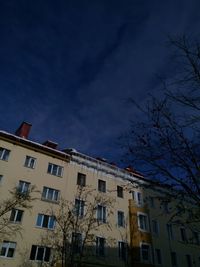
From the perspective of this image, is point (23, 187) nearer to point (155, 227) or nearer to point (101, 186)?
point (101, 186)

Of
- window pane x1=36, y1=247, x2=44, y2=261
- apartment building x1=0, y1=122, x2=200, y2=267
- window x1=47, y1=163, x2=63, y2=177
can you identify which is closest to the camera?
window pane x1=36, y1=247, x2=44, y2=261

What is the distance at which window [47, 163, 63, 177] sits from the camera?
24438 mm

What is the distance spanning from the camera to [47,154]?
25.1m

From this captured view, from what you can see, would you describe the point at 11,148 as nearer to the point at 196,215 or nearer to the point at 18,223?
the point at 18,223

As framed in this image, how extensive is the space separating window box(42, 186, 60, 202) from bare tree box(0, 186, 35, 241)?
1.32m

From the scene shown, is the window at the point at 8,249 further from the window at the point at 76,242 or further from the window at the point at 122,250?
the window at the point at 122,250

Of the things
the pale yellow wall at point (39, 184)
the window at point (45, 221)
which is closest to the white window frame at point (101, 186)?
the pale yellow wall at point (39, 184)

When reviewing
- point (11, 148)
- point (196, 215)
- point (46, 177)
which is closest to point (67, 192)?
point (46, 177)

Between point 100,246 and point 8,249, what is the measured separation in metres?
8.79

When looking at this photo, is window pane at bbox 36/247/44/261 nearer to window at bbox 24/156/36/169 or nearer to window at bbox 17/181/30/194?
window at bbox 17/181/30/194

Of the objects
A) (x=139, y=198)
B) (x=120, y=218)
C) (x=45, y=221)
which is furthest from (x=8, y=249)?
Answer: (x=139, y=198)

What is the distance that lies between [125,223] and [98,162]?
7483mm

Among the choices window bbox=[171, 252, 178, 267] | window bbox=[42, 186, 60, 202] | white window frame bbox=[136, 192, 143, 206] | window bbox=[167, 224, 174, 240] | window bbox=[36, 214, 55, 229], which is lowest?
window bbox=[171, 252, 178, 267]

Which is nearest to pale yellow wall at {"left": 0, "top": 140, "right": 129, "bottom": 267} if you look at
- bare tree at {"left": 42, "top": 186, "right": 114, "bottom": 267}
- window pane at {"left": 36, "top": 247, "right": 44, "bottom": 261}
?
window pane at {"left": 36, "top": 247, "right": 44, "bottom": 261}
